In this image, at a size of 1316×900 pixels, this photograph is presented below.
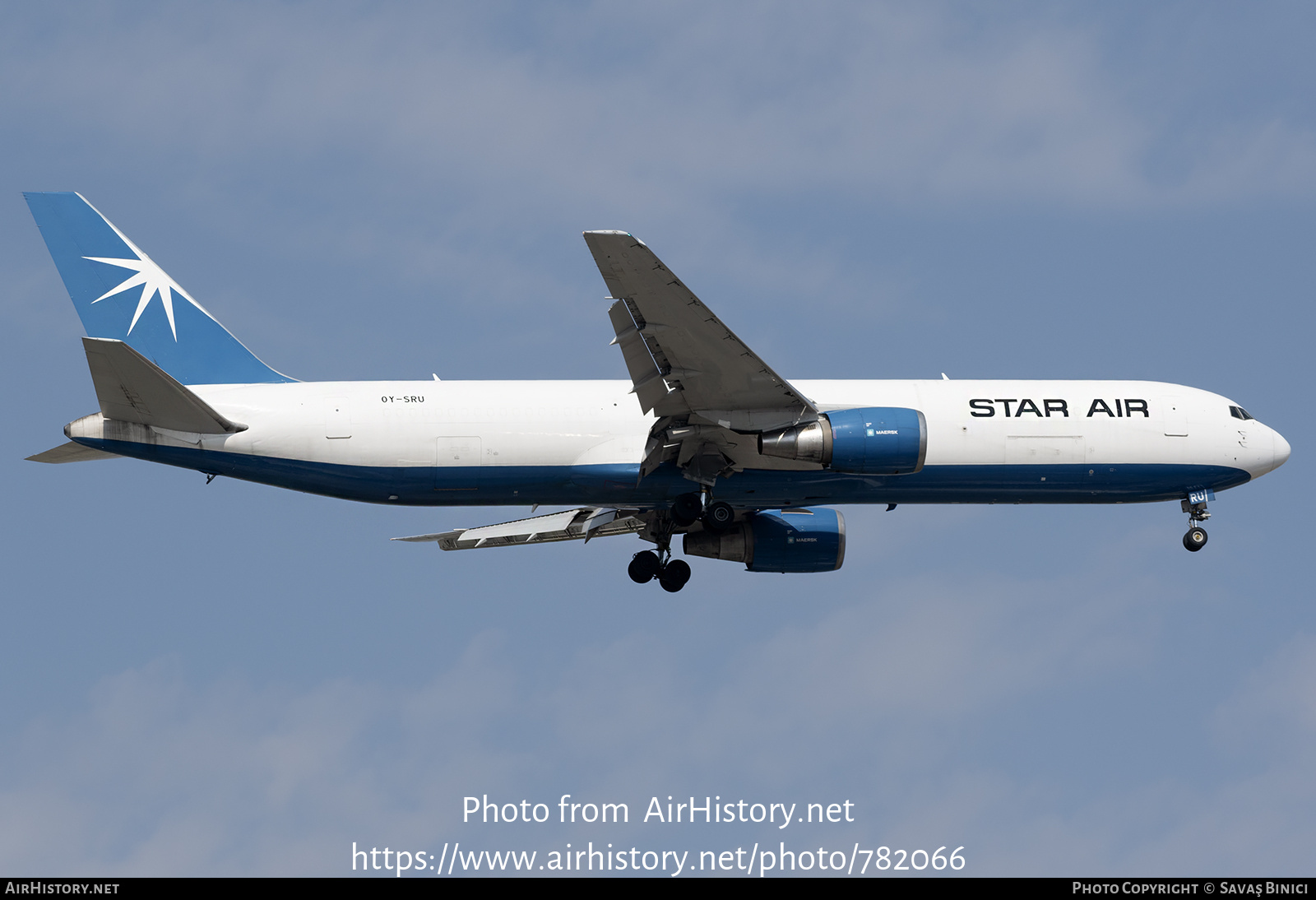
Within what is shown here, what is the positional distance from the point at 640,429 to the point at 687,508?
2.12 meters

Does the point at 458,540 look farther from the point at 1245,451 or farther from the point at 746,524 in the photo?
the point at 1245,451

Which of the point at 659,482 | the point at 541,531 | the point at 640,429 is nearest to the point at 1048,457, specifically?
the point at 659,482

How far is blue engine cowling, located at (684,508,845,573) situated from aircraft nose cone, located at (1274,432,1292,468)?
11148mm

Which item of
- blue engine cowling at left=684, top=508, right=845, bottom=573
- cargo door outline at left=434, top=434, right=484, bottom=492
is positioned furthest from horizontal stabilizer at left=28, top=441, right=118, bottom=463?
blue engine cowling at left=684, top=508, right=845, bottom=573

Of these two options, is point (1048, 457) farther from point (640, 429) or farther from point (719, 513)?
point (640, 429)

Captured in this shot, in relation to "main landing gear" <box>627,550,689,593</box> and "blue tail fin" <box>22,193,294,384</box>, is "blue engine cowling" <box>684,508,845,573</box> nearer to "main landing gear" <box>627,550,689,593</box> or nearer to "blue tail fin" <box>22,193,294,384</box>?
"main landing gear" <box>627,550,689,593</box>

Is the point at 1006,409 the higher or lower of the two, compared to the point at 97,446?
higher

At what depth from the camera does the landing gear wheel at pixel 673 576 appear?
38062mm

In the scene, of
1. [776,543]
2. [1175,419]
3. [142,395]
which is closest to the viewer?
[142,395]

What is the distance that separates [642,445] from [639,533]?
21.0ft

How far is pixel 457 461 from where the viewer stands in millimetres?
33094

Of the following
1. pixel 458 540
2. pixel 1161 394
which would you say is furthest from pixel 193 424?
pixel 1161 394

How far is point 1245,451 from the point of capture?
3681 cm

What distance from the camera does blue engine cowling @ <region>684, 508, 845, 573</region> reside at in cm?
3909
